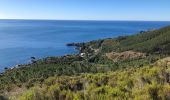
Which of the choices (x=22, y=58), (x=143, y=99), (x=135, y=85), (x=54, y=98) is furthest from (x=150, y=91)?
(x=22, y=58)

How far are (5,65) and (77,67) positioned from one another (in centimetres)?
3587

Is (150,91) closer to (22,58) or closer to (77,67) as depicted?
(77,67)

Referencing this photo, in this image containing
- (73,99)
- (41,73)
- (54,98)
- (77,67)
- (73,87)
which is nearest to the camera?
(73,99)

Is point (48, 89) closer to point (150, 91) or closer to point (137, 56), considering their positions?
point (150, 91)

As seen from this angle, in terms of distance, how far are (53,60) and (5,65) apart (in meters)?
16.5

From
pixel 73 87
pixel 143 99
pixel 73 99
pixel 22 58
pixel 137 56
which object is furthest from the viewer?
pixel 22 58

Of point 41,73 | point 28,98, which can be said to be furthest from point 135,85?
point 41,73

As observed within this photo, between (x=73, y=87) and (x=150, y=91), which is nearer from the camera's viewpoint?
(x=150, y=91)

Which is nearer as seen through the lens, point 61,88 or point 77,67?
point 61,88

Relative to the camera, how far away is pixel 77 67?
73.6 metres

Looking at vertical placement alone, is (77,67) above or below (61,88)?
below

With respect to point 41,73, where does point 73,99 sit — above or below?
above

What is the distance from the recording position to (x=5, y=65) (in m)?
101

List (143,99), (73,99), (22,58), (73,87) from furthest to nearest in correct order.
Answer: (22,58)
(73,87)
(73,99)
(143,99)
